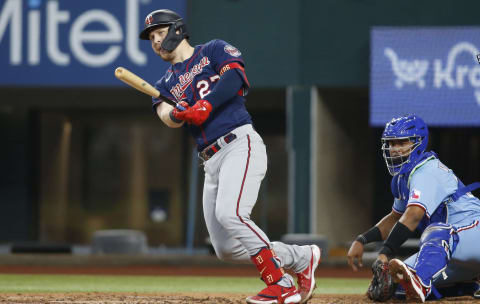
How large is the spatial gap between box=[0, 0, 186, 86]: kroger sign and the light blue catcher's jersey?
8189 mm

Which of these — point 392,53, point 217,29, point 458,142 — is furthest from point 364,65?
point 458,142

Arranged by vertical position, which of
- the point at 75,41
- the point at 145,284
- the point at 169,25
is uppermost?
the point at 75,41

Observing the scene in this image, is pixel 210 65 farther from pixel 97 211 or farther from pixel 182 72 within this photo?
pixel 97 211

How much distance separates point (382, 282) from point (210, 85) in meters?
1.79

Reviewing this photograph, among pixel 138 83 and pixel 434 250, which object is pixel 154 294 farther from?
pixel 434 250

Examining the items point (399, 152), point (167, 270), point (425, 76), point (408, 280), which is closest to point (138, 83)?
point (399, 152)

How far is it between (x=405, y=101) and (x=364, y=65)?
0.99 m

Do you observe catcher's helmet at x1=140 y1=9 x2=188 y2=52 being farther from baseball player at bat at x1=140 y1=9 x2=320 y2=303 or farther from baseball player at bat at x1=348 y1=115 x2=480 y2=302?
baseball player at bat at x1=348 y1=115 x2=480 y2=302

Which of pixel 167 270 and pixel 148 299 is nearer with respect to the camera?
pixel 148 299

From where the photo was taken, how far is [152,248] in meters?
16.3

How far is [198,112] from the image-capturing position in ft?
18.8

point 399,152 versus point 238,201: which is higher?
point 399,152

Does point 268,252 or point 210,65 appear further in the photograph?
point 210,65

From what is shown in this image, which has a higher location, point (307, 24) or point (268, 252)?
point (307, 24)
